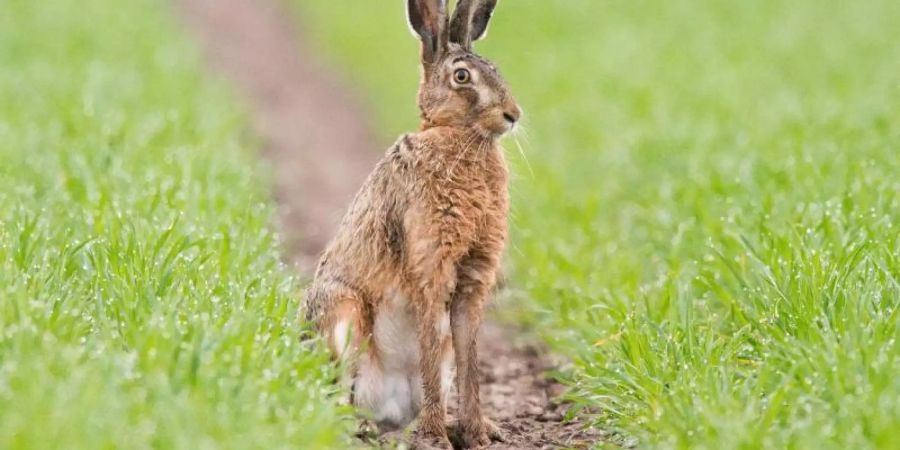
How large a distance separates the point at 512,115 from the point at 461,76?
0.82 feet

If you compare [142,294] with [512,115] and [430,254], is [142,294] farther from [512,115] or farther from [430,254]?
[512,115]

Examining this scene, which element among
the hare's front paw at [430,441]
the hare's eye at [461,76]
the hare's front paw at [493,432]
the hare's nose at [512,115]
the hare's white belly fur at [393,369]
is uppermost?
the hare's eye at [461,76]

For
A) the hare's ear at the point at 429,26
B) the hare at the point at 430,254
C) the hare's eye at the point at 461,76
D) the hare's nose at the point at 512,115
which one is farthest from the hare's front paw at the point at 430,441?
the hare's ear at the point at 429,26

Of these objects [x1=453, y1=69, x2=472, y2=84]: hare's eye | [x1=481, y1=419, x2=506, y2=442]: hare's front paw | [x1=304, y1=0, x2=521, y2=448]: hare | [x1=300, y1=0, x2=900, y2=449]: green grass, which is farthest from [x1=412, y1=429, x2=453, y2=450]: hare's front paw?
[x1=453, y1=69, x2=472, y2=84]: hare's eye

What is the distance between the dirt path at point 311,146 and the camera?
6.04m

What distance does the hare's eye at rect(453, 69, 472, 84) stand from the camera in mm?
5320

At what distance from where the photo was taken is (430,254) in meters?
5.17

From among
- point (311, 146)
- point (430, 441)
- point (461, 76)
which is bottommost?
point (430, 441)

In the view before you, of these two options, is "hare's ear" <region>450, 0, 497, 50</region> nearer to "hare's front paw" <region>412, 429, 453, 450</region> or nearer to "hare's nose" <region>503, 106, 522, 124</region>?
"hare's nose" <region>503, 106, 522, 124</region>

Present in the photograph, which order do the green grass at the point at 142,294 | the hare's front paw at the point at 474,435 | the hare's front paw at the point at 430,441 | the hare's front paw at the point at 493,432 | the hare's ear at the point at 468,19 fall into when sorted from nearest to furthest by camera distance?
the green grass at the point at 142,294 → the hare's front paw at the point at 430,441 → the hare's front paw at the point at 474,435 → the hare's front paw at the point at 493,432 → the hare's ear at the point at 468,19

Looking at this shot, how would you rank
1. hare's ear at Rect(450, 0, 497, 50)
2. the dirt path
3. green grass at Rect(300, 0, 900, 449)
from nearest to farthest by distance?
1. green grass at Rect(300, 0, 900, 449)
2. hare's ear at Rect(450, 0, 497, 50)
3. the dirt path

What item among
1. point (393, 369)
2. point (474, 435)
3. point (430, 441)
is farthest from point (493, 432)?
point (393, 369)

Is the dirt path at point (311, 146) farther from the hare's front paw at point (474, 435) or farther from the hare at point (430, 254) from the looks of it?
the hare at point (430, 254)

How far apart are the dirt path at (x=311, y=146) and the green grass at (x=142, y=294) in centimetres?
68
